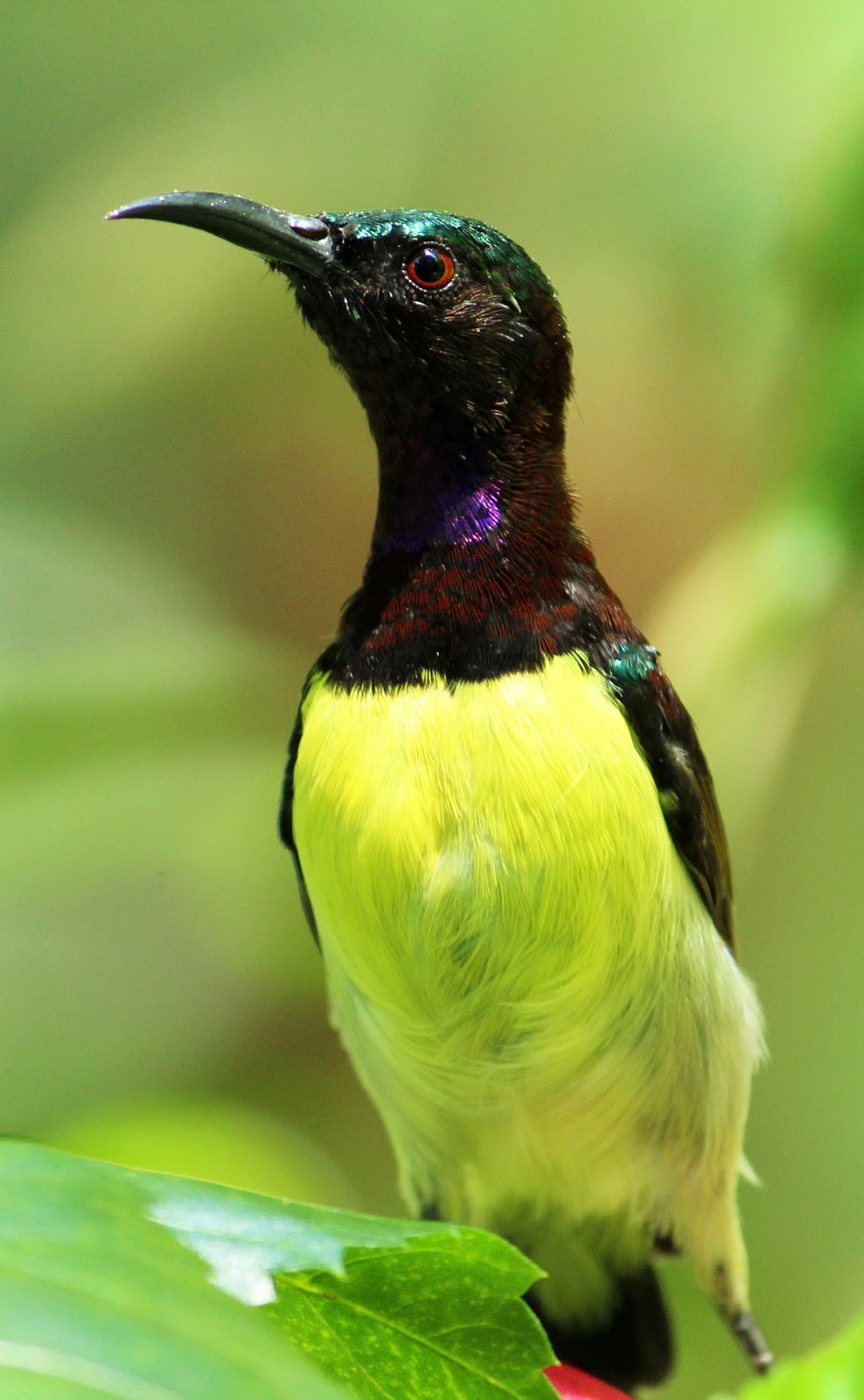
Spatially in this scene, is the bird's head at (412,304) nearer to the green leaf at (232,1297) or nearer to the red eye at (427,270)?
the red eye at (427,270)

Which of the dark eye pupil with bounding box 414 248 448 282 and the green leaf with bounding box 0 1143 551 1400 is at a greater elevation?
the dark eye pupil with bounding box 414 248 448 282

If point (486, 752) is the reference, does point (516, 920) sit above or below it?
below

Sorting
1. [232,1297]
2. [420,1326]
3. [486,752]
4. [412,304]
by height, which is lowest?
[420,1326]

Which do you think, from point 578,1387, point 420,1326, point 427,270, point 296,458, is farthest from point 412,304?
point 296,458

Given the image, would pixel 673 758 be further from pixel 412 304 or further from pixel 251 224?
pixel 251 224

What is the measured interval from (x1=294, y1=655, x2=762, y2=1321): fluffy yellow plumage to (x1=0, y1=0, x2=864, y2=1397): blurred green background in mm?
1038

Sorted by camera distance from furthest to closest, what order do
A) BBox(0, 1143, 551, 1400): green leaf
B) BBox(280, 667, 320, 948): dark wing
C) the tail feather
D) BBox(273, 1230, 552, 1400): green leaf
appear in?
the tail feather < BBox(280, 667, 320, 948): dark wing < BBox(273, 1230, 552, 1400): green leaf < BBox(0, 1143, 551, 1400): green leaf

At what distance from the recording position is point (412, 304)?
138cm

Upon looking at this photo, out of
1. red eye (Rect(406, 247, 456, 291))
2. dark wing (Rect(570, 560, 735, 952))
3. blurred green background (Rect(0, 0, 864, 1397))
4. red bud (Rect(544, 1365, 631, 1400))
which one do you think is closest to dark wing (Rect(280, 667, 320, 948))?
dark wing (Rect(570, 560, 735, 952))

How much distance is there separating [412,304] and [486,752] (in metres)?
0.48

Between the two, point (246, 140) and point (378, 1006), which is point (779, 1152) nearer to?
point (378, 1006)

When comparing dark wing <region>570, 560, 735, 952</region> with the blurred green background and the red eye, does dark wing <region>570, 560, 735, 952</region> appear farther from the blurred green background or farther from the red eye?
the blurred green background

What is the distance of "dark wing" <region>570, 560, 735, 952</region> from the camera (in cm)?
138

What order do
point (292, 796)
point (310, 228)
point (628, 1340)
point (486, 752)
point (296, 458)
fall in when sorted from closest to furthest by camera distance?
point (486, 752) < point (310, 228) < point (292, 796) < point (628, 1340) < point (296, 458)
